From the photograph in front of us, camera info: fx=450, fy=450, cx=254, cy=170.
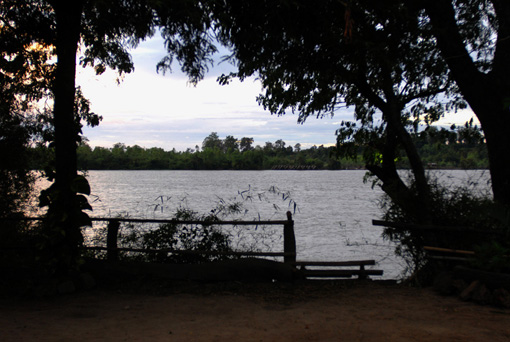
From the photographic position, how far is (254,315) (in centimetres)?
680

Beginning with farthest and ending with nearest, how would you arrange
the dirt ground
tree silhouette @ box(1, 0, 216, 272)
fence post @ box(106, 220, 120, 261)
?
fence post @ box(106, 220, 120, 261)
tree silhouette @ box(1, 0, 216, 272)
the dirt ground

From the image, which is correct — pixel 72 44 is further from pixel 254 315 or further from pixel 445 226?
pixel 445 226

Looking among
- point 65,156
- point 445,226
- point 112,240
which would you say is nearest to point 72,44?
point 65,156

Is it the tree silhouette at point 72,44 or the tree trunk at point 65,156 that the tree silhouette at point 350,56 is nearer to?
the tree silhouette at point 72,44

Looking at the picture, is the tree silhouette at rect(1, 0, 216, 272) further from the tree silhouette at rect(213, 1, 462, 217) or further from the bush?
the bush

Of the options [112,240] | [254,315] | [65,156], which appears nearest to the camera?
[254,315]

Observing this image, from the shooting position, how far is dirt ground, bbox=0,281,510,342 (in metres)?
5.76

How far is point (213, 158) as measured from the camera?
111500 mm

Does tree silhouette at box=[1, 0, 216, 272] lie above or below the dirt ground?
above

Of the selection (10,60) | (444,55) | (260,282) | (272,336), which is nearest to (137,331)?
(272,336)

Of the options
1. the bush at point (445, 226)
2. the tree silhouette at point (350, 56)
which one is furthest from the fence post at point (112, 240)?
the bush at point (445, 226)

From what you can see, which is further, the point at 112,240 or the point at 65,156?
the point at 112,240

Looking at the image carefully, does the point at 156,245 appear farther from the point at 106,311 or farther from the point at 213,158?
the point at 213,158

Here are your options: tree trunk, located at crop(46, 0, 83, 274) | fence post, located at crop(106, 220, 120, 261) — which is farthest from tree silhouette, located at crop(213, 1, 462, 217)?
fence post, located at crop(106, 220, 120, 261)
